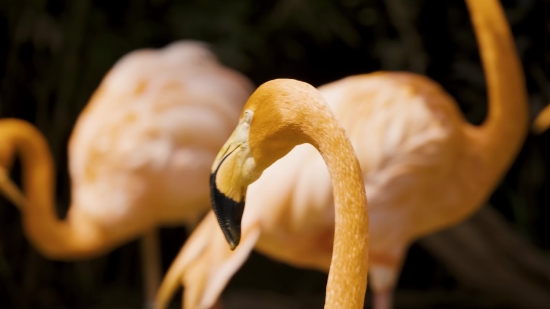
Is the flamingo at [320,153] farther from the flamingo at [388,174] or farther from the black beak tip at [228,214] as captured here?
the flamingo at [388,174]

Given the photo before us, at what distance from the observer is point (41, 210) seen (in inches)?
85.2

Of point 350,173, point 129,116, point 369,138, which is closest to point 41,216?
point 129,116

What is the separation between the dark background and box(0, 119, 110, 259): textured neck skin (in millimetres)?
584

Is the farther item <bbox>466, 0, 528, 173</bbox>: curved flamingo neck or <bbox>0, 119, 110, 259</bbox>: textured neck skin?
<bbox>0, 119, 110, 259</bbox>: textured neck skin

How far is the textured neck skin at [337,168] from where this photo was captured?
0.93 metres

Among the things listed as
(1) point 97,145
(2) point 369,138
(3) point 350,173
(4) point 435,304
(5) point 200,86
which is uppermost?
(3) point 350,173

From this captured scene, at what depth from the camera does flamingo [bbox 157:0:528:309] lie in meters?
1.56

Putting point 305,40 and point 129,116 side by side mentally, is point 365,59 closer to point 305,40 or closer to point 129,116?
point 305,40

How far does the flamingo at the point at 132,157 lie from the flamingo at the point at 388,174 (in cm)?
50

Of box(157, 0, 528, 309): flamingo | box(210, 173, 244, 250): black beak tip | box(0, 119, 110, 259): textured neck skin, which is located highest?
box(210, 173, 244, 250): black beak tip

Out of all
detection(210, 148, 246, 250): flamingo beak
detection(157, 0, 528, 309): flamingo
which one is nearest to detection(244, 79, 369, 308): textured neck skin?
detection(210, 148, 246, 250): flamingo beak

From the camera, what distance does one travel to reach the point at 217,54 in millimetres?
2695

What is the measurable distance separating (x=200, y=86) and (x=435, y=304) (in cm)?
136

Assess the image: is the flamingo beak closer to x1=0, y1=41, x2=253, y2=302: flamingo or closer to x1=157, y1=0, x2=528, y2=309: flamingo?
x1=157, y1=0, x2=528, y2=309: flamingo
